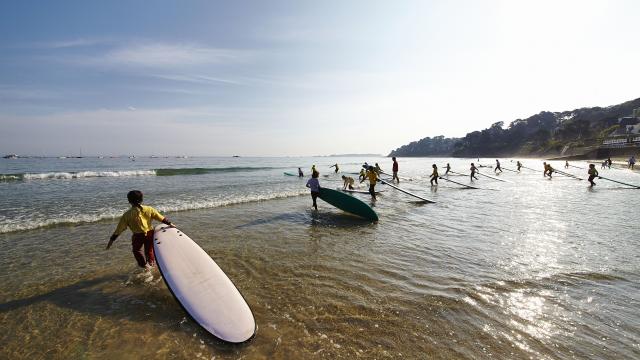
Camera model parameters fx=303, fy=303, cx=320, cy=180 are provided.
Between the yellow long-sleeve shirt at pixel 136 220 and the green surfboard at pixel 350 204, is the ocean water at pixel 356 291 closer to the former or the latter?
the green surfboard at pixel 350 204

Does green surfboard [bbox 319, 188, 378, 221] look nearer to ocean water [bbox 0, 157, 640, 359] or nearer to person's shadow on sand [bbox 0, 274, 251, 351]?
ocean water [bbox 0, 157, 640, 359]

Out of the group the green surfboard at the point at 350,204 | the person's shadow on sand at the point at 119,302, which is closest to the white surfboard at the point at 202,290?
the person's shadow on sand at the point at 119,302

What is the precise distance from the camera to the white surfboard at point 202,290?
3.99 m

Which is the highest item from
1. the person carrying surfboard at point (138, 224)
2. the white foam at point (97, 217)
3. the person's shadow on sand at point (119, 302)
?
the person carrying surfboard at point (138, 224)

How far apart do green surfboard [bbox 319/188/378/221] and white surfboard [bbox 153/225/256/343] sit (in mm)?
6899

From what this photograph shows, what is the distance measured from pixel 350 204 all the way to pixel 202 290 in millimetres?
7829

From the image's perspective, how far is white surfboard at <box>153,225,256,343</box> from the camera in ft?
13.1

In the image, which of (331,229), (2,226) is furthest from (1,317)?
(2,226)

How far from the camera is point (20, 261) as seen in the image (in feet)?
23.4

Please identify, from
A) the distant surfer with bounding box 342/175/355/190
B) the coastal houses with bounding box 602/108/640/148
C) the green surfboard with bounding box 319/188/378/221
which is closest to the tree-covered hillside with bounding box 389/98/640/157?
the coastal houses with bounding box 602/108/640/148

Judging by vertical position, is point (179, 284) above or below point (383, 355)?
above

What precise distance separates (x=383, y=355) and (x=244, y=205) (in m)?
12.5

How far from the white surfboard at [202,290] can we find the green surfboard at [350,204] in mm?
6899

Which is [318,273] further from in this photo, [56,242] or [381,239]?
[56,242]
